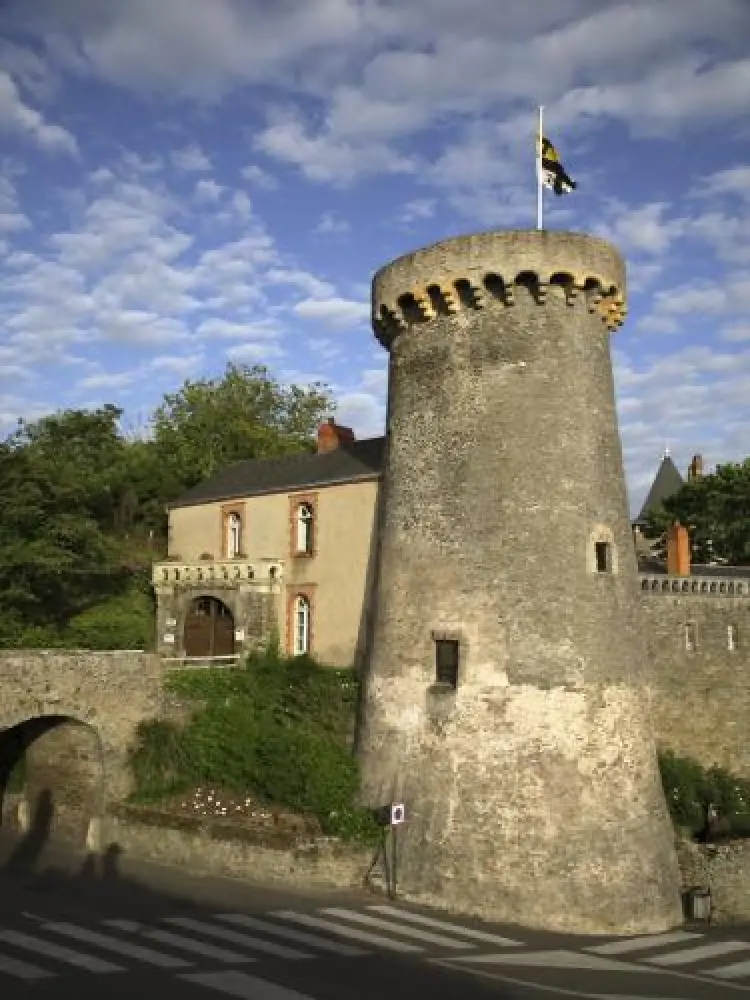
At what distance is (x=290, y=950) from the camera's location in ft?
46.9

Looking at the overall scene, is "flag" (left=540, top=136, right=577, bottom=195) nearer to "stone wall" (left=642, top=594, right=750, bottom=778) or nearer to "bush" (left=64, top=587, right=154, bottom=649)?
"stone wall" (left=642, top=594, right=750, bottom=778)

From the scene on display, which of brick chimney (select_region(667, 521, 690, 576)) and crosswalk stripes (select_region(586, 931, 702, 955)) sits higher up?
brick chimney (select_region(667, 521, 690, 576))

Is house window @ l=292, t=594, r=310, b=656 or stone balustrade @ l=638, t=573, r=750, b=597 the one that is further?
house window @ l=292, t=594, r=310, b=656

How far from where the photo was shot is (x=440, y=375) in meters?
19.4

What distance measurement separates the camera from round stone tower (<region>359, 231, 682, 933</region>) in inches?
684

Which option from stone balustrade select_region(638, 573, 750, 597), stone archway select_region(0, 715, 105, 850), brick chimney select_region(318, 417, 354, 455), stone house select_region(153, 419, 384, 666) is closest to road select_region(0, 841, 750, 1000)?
stone archway select_region(0, 715, 105, 850)

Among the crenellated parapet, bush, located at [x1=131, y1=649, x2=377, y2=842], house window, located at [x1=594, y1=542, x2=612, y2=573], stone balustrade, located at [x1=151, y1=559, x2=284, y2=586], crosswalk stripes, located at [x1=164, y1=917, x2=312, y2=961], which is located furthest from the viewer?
stone balustrade, located at [x1=151, y1=559, x2=284, y2=586]

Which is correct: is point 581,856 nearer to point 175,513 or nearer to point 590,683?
point 590,683

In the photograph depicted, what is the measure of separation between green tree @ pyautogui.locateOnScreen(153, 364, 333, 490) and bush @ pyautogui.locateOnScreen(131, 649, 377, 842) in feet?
78.0

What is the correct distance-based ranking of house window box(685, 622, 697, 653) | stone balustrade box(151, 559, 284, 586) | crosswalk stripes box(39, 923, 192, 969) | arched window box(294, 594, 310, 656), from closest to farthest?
crosswalk stripes box(39, 923, 192, 969) < house window box(685, 622, 697, 653) < arched window box(294, 594, 310, 656) < stone balustrade box(151, 559, 284, 586)

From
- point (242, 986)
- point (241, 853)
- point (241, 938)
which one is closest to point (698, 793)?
point (241, 853)

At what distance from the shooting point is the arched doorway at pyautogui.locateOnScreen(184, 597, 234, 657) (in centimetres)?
2723

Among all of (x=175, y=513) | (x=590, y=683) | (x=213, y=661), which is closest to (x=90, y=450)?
(x=175, y=513)

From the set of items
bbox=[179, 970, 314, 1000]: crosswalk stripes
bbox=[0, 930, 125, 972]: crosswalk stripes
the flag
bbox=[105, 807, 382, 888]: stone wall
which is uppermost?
the flag
